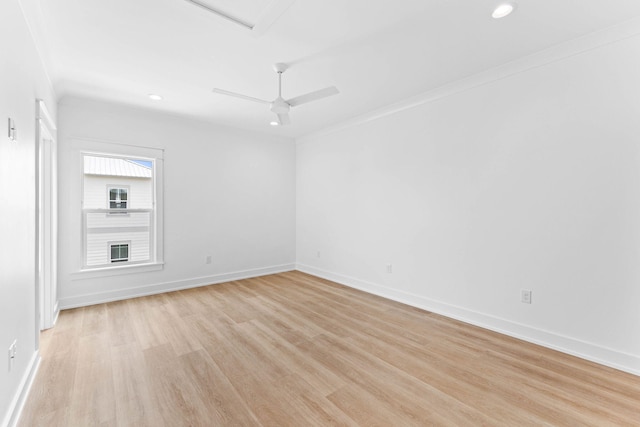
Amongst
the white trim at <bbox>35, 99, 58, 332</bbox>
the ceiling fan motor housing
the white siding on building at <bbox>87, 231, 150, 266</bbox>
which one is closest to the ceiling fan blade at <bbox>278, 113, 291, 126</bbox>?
the ceiling fan motor housing

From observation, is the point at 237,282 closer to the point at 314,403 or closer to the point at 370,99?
the point at 314,403

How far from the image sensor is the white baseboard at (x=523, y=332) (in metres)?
2.31

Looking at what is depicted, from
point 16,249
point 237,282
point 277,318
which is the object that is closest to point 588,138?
point 277,318

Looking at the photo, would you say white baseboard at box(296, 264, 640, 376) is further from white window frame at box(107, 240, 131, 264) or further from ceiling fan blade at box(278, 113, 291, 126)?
white window frame at box(107, 240, 131, 264)

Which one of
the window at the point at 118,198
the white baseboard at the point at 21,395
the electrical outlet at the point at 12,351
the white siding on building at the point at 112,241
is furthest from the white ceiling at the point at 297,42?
the white baseboard at the point at 21,395

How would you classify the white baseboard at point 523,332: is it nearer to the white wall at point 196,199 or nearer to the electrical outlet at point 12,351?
the white wall at point 196,199

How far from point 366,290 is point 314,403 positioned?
104 inches

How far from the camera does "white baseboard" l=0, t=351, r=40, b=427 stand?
165cm

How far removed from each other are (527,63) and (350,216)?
295 cm

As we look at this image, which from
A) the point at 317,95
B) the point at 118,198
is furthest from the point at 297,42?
the point at 118,198

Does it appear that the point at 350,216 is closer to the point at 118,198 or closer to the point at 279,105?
the point at 279,105

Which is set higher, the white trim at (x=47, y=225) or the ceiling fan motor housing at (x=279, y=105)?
the ceiling fan motor housing at (x=279, y=105)

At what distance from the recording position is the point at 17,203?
1864 mm

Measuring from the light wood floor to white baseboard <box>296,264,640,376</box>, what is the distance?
12 centimetres
